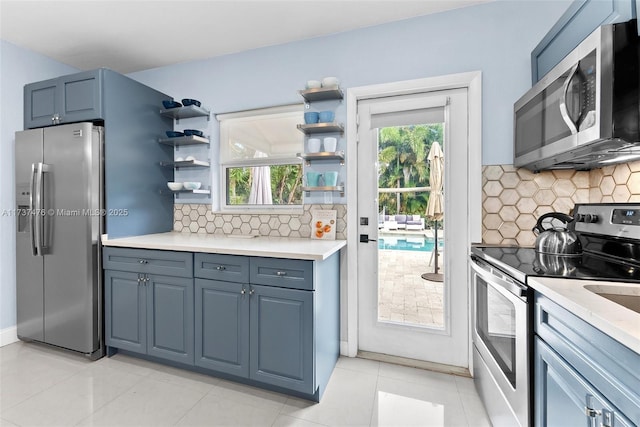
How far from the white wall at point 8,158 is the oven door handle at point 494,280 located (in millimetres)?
3791

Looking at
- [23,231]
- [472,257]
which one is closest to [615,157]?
[472,257]

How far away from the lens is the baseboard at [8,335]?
8.19ft

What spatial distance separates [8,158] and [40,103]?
0.57m

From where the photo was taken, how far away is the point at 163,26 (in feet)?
7.70

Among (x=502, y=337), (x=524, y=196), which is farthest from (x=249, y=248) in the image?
(x=524, y=196)

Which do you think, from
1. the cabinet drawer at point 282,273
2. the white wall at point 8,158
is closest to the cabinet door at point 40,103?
the white wall at point 8,158

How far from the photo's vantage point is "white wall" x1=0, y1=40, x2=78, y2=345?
2.53 meters

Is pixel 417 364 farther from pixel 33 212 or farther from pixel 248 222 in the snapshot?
pixel 33 212

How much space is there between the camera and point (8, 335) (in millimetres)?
2533

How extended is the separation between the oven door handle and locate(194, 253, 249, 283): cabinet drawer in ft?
4.58

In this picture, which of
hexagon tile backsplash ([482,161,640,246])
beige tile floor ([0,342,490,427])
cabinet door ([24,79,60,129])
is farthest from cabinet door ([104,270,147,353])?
hexagon tile backsplash ([482,161,640,246])

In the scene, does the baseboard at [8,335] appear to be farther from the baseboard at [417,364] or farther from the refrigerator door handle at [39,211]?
the baseboard at [417,364]

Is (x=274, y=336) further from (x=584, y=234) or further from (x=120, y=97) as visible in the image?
(x=120, y=97)

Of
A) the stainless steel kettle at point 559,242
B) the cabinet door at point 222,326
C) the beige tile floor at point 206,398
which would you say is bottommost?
the beige tile floor at point 206,398
